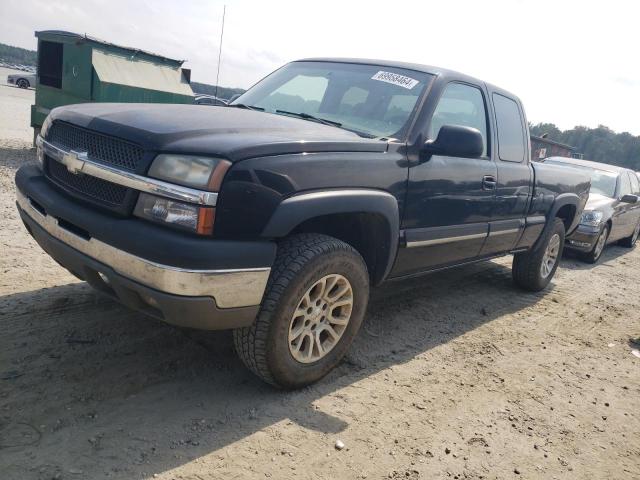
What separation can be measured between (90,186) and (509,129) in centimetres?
357

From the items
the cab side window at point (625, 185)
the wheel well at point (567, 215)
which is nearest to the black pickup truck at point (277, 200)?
the wheel well at point (567, 215)

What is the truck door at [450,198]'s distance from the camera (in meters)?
3.48

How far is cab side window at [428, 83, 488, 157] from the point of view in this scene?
3.69 meters

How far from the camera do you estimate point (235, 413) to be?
273 centimetres

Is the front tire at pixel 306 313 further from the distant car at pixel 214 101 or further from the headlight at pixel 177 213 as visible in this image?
the distant car at pixel 214 101

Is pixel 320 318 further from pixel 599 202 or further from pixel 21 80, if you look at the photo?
pixel 21 80

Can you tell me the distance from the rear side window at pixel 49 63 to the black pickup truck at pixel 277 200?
8616mm

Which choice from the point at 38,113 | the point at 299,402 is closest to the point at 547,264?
the point at 299,402

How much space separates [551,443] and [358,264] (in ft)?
4.78

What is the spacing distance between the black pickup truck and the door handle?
2 centimetres

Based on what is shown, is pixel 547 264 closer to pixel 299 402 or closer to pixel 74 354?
pixel 299 402

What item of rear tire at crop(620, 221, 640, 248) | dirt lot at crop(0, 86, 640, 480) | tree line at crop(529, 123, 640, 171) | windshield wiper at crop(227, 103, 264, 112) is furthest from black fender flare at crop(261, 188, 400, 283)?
tree line at crop(529, 123, 640, 171)

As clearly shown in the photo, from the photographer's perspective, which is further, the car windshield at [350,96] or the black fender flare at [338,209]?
the car windshield at [350,96]

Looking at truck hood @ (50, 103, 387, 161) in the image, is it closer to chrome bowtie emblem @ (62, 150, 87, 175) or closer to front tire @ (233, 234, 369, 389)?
chrome bowtie emblem @ (62, 150, 87, 175)
